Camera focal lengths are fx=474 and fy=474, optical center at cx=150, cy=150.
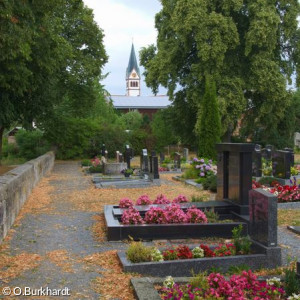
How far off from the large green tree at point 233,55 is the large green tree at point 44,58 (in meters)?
4.88

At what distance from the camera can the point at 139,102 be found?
80875mm

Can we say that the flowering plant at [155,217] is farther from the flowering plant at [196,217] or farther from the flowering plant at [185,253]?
the flowering plant at [185,253]

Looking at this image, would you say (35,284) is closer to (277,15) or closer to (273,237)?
(273,237)

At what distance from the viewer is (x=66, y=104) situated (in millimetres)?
38375

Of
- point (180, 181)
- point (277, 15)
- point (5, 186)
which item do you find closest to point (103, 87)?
point (277, 15)

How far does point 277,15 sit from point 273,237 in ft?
82.9

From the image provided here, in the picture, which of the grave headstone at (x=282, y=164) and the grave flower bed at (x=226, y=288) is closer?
the grave flower bed at (x=226, y=288)

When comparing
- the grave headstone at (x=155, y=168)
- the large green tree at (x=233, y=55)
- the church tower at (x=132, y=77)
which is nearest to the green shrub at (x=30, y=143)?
the large green tree at (x=233, y=55)

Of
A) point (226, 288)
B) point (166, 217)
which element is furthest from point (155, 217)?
point (226, 288)

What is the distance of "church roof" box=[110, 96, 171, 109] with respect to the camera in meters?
79.1

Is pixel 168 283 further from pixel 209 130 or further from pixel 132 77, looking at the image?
pixel 132 77

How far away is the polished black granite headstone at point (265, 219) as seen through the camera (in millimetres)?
6566

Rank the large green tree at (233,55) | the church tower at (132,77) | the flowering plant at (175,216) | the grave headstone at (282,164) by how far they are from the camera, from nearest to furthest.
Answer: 1. the flowering plant at (175,216)
2. the grave headstone at (282,164)
3. the large green tree at (233,55)
4. the church tower at (132,77)

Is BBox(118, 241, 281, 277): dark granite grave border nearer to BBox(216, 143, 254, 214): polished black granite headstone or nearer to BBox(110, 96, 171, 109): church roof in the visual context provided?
BBox(216, 143, 254, 214): polished black granite headstone
